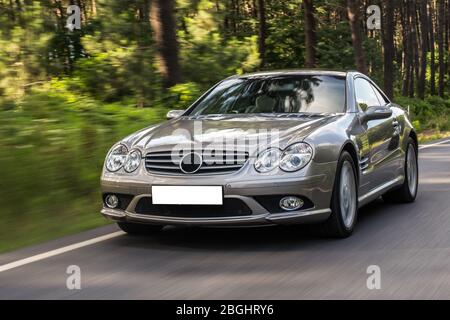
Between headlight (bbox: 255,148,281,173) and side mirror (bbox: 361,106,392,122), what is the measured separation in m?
1.52

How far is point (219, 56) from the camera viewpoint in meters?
15.2

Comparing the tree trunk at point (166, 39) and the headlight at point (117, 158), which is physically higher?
the tree trunk at point (166, 39)

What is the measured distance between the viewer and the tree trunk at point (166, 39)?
12984 millimetres

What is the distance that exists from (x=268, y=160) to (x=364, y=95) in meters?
2.28

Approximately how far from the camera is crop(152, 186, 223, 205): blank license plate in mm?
5535

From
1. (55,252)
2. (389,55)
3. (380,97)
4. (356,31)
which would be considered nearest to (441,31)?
(389,55)

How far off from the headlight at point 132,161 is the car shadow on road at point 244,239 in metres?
0.63

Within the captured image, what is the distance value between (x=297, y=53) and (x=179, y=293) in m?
27.3

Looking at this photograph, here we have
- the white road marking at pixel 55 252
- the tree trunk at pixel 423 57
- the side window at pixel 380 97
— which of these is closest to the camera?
the white road marking at pixel 55 252

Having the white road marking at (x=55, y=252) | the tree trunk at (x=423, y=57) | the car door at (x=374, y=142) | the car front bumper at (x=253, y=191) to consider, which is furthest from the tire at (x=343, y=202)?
the tree trunk at (x=423, y=57)

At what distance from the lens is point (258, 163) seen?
558cm

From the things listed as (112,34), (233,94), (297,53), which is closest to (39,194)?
(233,94)

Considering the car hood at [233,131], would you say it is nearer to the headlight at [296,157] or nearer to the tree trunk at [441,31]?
the headlight at [296,157]
